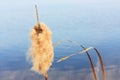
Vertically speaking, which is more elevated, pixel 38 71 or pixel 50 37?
pixel 50 37

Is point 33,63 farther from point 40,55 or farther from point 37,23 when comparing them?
point 37,23

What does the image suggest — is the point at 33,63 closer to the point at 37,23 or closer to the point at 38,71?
the point at 38,71

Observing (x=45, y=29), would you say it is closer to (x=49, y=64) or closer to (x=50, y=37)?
(x=50, y=37)

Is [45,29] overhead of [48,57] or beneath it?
overhead

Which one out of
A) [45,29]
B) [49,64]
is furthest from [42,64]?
[45,29]

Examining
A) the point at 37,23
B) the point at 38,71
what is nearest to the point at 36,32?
the point at 37,23

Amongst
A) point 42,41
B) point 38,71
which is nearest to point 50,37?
point 42,41
